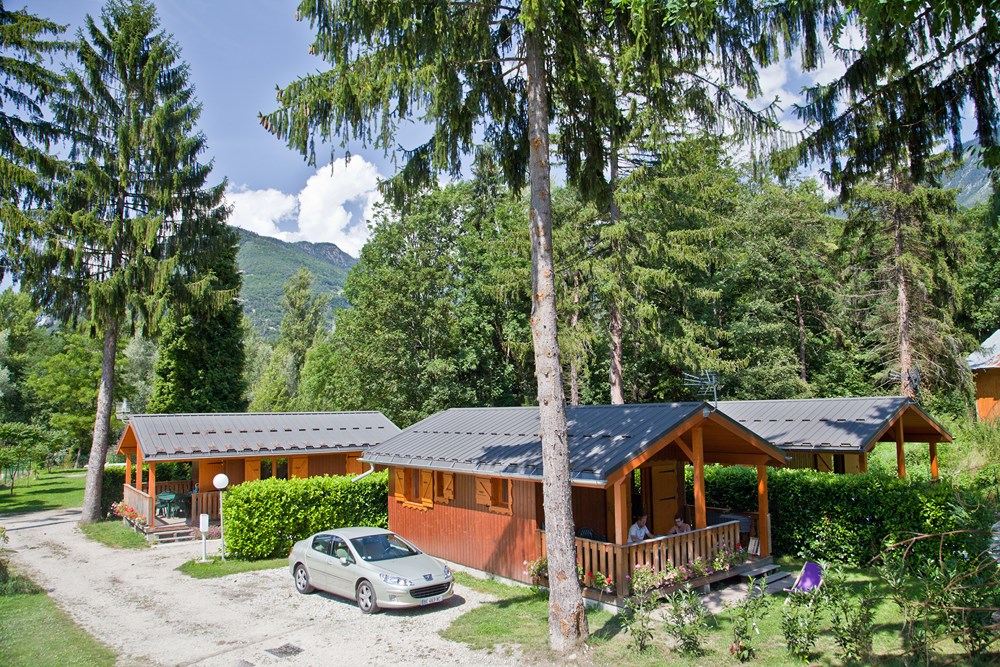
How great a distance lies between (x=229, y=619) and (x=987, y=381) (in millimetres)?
32664

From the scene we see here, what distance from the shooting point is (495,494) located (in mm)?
13805

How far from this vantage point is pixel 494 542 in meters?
13.8

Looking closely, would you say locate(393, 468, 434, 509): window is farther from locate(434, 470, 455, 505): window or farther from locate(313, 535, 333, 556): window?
locate(313, 535, 333, 556): window

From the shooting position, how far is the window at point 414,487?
15859 millimetres

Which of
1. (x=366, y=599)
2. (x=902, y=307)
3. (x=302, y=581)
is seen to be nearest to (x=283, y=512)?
(x=302, y=581)

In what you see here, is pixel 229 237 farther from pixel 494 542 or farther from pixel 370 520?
pixel 494 542

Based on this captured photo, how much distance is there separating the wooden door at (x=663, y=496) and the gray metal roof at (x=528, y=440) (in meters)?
1.83

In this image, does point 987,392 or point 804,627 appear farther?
point 987,392

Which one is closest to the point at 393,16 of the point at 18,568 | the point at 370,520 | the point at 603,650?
the point at 603,650

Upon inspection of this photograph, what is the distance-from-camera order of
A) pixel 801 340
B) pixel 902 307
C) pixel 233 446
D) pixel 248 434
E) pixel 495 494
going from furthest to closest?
pixel 801 340
pixel 902 307
pixel 248 434
pixel 233 446
pixel 495 494

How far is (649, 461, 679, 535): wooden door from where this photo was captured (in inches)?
581

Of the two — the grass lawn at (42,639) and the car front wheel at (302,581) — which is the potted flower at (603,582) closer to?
the car front wheel at (302,581)

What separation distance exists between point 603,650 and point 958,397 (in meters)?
30.3

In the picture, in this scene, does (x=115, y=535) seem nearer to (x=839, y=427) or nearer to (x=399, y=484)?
(x=399, y=484)
